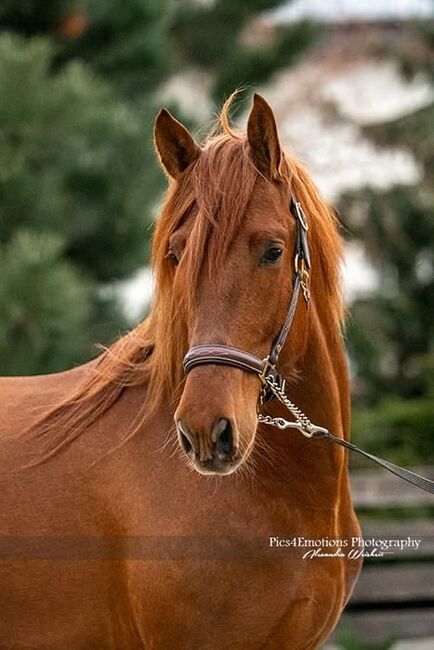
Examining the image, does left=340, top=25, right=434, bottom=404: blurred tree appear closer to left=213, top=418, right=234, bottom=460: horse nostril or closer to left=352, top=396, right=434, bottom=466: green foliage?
left=352, top=396, right=434, bottom=466: green foliage

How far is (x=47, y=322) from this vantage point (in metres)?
6.05

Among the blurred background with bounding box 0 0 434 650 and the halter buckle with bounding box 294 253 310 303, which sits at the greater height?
the blurred background with bounding box 0 0 434 650

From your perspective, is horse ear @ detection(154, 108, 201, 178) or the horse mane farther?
horse ear @ detection(154, 108, 201, 178)

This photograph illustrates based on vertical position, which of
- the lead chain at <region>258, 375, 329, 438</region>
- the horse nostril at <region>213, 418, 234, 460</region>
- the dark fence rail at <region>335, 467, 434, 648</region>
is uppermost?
the lead chain at <region>258, 375, 329, 438</region>

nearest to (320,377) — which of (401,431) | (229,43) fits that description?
(401,431)

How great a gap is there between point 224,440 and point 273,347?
337mm

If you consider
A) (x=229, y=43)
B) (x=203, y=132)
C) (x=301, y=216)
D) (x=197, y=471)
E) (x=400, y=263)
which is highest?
(x=229, y=43)

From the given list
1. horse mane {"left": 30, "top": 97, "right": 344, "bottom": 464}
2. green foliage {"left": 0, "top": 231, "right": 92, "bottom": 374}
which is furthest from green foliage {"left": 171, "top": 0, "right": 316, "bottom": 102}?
horse mane {"left": 30, "top": 97, "right": 344, "bottom": 464}

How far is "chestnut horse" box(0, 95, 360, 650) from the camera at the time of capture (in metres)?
2.72

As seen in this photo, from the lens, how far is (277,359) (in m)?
2.77

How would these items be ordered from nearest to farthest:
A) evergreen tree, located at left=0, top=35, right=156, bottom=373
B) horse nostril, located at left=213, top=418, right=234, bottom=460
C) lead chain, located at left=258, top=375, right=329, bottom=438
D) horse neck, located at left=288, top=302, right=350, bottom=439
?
horse nostril, located at left=213, top=418, right=234, bottom=460 < lead chain, located at left=258, top=375, right=329, bottom=438 < horse neck, located at left=288, top=302, right=350, bottom=439 < evergreen tree, located at left=0, top=35, right=156, bottom=373

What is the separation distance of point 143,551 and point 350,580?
67 centimetres

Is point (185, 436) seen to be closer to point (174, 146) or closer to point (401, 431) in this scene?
point (174, 146)

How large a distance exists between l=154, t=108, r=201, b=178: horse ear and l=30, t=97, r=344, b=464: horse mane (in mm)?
33
